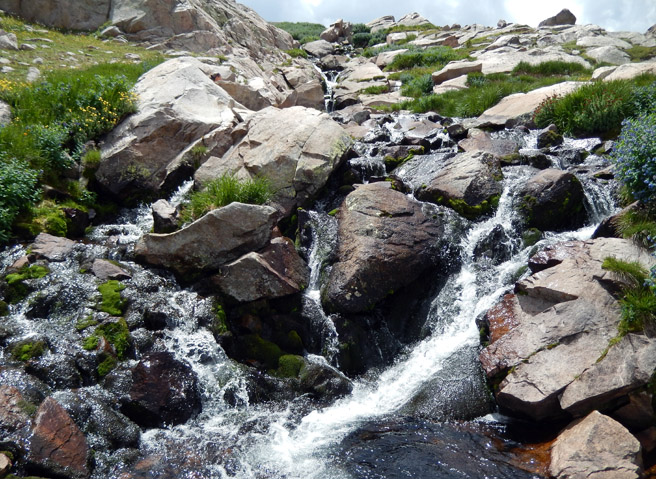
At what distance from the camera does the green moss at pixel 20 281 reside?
8133 millimetres

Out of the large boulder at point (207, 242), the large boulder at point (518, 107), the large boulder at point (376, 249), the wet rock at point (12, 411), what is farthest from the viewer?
the large boulder at point (518, 107)

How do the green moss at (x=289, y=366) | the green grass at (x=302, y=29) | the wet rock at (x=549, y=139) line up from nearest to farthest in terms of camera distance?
1. the green moss at (x=289, y=366)
2. the wet rock at (x=549, y=139)
3. the green grass at (x=302, y=29)

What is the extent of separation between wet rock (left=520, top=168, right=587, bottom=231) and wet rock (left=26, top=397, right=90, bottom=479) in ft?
30.5

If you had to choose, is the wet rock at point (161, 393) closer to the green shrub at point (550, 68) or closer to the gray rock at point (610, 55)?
the green shrub at point (550, 68)

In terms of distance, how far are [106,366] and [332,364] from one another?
153 inches

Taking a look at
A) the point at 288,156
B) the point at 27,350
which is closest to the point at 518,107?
the point at 288,156

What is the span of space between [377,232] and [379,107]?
44.6 ft

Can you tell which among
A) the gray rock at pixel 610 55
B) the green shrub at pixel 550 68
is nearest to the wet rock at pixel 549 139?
the green shrub at pixel 550 68

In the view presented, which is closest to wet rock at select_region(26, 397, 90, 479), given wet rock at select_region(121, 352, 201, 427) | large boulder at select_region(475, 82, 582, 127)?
wet rock at select_region(121, 352, 201, 427)

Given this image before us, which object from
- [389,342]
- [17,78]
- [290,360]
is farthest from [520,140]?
[17,78]

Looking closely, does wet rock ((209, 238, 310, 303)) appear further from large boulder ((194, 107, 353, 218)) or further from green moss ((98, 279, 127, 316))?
large boulder ((194, 107, 353, 218))

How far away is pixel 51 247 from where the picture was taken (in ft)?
30.4

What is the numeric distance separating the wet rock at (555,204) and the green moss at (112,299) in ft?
27.9

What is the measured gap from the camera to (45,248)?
918cm
